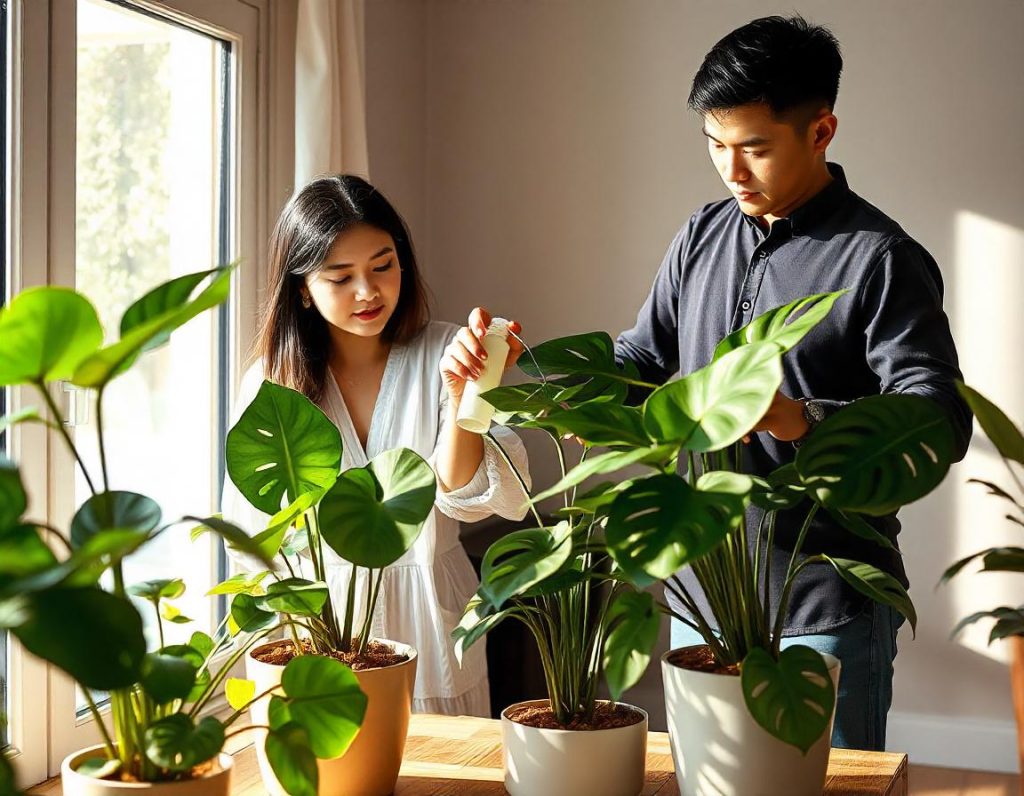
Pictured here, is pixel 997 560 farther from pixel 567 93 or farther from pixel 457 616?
pixel 567 93

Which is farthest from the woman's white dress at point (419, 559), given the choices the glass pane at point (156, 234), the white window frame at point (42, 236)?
the glass pane at point (156, 234)

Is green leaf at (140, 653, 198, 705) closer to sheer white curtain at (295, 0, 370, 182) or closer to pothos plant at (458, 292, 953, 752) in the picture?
pothos plant at (458, 292, 953, 752)

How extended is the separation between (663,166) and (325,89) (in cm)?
121

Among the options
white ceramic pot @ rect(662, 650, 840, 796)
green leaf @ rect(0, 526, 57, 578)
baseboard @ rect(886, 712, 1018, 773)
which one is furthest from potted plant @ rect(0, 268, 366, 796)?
baseboard @ rect(886, 712, 1018, 773)

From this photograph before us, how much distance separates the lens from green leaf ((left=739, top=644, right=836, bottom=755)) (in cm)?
100

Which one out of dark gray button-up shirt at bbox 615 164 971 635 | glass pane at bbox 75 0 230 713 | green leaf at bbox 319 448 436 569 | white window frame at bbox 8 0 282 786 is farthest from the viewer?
glass pane at bbox 75 0 230 713

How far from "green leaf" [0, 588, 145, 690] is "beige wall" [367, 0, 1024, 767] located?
2.93 m

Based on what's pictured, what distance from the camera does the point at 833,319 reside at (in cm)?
174

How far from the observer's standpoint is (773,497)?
3.66ft

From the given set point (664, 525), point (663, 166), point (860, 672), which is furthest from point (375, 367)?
point (663, 166)

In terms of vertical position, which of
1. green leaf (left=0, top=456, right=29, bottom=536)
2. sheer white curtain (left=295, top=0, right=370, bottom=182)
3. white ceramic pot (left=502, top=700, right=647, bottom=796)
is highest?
sheer white curtain (left=295, top=0, right=370, bottom=182)

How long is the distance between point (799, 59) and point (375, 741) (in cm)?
116

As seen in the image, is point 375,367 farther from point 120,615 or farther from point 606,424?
point 120,615

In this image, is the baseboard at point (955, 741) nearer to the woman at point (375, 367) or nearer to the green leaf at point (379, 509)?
the woman at point (375, 367)
